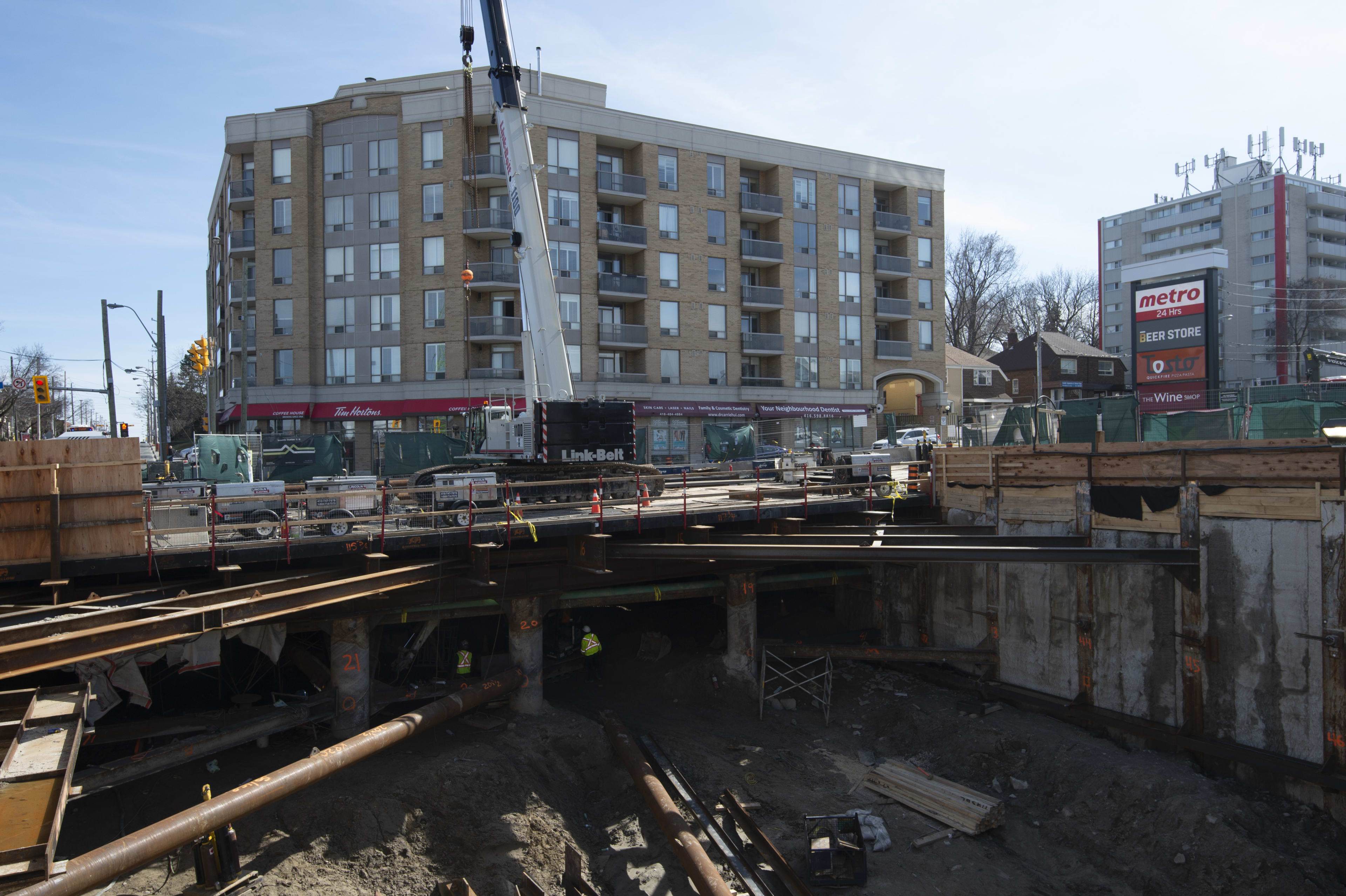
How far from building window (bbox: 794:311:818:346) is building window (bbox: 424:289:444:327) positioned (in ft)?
67.6

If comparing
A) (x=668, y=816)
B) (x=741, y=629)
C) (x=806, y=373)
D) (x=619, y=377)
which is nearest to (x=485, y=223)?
(x=619, y=377)

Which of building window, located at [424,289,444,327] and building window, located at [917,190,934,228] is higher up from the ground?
building window, located at [917,190,934,228]

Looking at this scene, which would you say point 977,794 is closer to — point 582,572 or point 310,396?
point 582,572

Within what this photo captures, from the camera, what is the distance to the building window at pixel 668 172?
44.0 meters

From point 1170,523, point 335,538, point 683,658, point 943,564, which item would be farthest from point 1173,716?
point 335,538

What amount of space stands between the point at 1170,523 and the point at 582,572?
36.7 ft

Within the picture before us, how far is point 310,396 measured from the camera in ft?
136

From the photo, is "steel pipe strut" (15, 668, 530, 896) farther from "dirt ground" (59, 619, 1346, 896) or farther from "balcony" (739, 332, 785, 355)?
"balcony" (739, 332, 785, 355)

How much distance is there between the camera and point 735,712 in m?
16.9

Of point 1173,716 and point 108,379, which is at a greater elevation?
point 108,379

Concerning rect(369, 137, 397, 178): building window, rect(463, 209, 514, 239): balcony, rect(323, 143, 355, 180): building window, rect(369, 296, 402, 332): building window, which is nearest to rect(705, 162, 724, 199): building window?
rect(463, 209, 514, 239): balcony

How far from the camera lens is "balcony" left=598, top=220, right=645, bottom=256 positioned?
4288 cm

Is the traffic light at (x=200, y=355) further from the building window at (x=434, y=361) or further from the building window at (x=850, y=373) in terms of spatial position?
the building window at (x=850, y=373)

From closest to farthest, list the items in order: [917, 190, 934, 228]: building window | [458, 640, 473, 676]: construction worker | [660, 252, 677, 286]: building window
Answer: [458, 640, 473, 676]: construction worker
[660, 252, 677, 286]: building window
[917, 190, 934, 228]: building window
